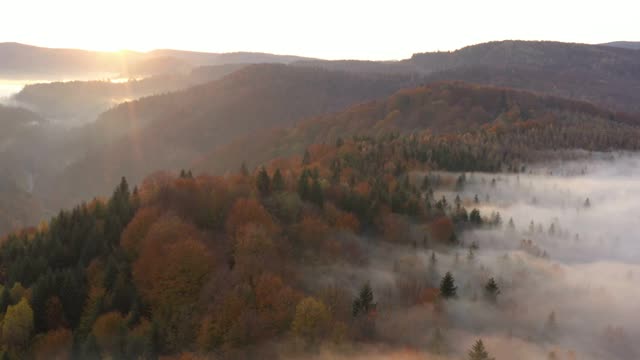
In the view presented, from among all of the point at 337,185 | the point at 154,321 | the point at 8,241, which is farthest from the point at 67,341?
the point at 337,185

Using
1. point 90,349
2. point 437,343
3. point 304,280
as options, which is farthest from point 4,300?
point 437,343

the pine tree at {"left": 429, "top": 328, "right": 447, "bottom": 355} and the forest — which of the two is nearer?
the forest

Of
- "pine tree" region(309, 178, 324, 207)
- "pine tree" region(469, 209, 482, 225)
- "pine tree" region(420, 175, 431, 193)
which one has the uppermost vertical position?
"pine tree" region(309, 178, 324, 207)

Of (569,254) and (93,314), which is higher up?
(93,314)

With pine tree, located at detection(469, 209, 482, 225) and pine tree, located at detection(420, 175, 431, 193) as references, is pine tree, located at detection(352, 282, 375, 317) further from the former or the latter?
pine tree, located at detection(420, 175, 431, 193)

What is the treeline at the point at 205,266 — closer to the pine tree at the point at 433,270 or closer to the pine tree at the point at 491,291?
the pine tree at the point at 433,270

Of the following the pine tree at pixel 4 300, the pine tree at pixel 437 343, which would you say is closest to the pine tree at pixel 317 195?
the pine tree at pixel 437 343

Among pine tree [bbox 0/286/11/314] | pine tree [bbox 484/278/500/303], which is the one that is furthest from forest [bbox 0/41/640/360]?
pine tree [bbox 484/278/500/303]

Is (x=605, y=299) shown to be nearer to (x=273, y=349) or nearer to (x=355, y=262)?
(x=355, y=262)
